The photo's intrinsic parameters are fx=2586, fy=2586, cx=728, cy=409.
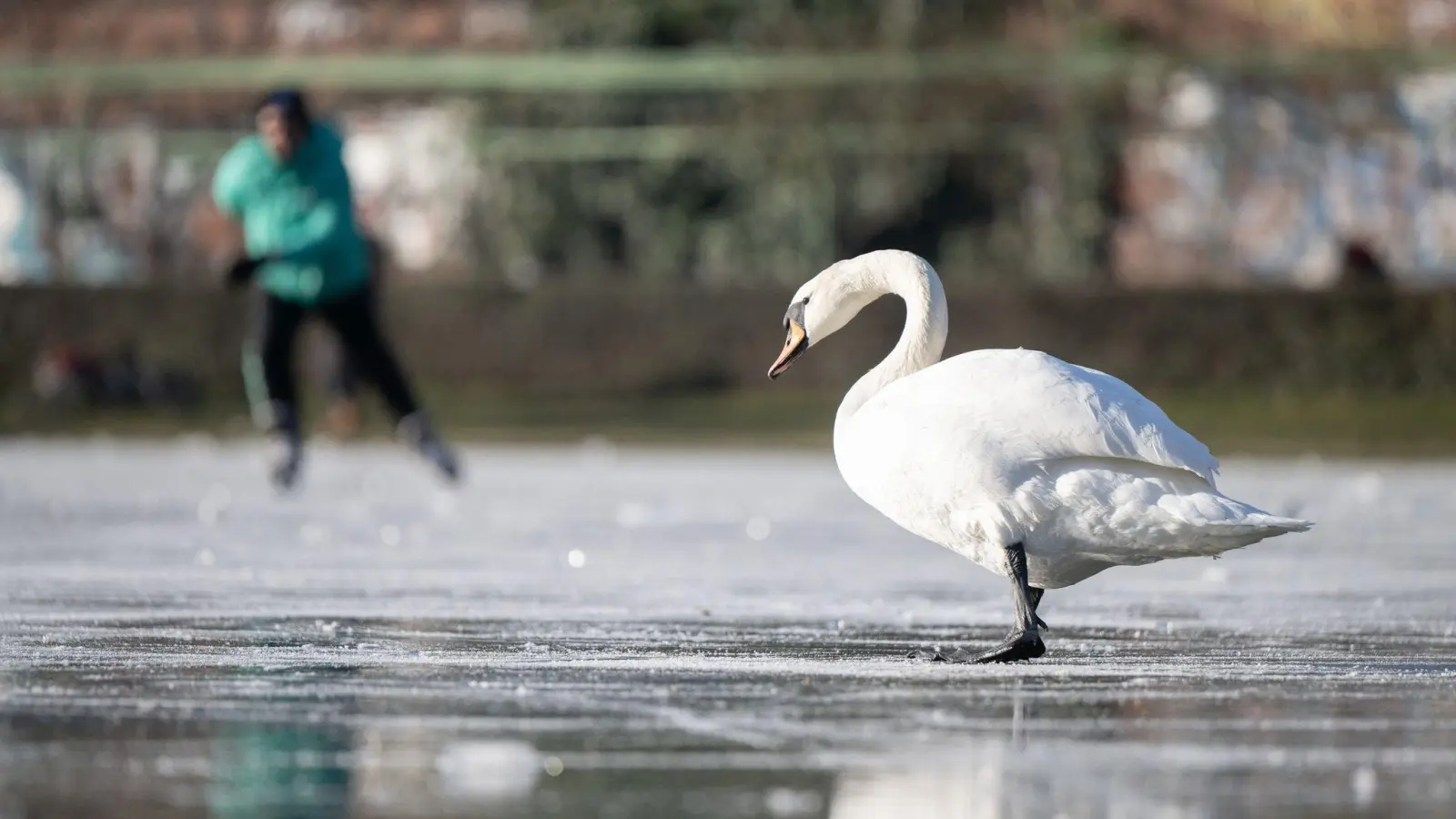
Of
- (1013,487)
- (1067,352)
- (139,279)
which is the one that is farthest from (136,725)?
(139,279)

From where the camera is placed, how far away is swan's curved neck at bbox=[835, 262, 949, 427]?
23.9 feet

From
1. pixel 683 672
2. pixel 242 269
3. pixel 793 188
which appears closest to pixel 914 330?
pixel 683 672

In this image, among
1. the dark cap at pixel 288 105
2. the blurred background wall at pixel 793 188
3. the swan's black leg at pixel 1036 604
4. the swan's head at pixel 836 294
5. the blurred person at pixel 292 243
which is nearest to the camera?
the swan's black leg at pixel 1036 604

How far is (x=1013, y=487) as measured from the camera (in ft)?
21.0

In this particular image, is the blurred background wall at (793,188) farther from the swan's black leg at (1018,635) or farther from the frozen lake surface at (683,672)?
the swan's black leg at (1018,635)

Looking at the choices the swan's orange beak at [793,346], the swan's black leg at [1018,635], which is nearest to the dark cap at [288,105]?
the swan's orange beak at [793,346]

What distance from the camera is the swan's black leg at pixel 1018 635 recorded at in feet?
21.3

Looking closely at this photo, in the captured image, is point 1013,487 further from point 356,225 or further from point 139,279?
point 139,279

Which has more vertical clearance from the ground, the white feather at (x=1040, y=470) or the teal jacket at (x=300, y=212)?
the teal jacket at (x=300, y=212)

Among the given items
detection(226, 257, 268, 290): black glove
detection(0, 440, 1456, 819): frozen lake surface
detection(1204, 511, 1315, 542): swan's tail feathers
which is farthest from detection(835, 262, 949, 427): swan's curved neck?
detection(226, 257, 268, 290): black glove

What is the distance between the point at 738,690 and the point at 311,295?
26.8ft

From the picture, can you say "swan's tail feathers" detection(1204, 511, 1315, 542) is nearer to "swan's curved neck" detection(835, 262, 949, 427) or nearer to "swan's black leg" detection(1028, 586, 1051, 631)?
"swan's black leg" detection(1028, 586, 1051, 631)

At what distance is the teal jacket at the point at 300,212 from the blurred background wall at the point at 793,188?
21.9 ft

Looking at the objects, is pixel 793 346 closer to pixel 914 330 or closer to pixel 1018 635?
pixel 914 330
